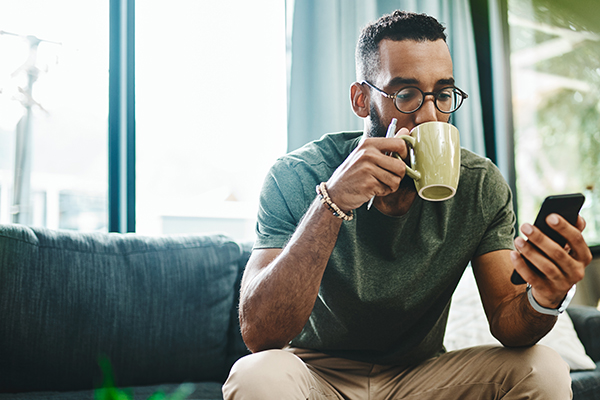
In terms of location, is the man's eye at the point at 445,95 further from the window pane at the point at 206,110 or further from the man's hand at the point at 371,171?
the window pane at the point at 206,110

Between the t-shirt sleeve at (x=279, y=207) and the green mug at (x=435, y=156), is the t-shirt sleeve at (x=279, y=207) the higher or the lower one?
the lower one

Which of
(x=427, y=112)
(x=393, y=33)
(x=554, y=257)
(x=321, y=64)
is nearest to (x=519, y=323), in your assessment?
(x=554, y=257)

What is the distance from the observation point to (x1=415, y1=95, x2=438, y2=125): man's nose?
1.07m

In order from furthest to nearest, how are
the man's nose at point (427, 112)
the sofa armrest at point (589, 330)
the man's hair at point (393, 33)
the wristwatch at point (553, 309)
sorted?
1. the sofa armrest at point (589, 330)
2. the man's hair at point (393, 33)
3. the man's nose at point (427, 112)
4. the wristwatch at point (553, 309)

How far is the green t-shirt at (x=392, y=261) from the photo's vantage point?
1104 millimetres

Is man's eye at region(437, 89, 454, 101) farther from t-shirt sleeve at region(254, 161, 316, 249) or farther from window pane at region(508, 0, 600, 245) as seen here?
window pane at region(508, 0, 600, 245)

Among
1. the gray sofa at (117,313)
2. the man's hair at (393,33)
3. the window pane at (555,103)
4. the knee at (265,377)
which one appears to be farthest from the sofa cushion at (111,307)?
the window pane at (555,103)

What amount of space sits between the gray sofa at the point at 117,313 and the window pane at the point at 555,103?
5.43 ft

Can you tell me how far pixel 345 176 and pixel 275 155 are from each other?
144 centimetres

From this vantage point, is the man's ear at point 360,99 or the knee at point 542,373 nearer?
the knee at point 542,373

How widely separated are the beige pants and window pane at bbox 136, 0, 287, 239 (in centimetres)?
125

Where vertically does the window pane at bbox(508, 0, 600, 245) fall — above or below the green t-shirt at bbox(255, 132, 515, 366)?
above

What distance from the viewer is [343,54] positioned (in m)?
2.22

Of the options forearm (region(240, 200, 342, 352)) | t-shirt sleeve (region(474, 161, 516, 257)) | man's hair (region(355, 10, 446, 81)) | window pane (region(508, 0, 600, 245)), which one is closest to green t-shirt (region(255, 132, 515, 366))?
t-shirt sleeve (region(474, 161, 516, 257))
